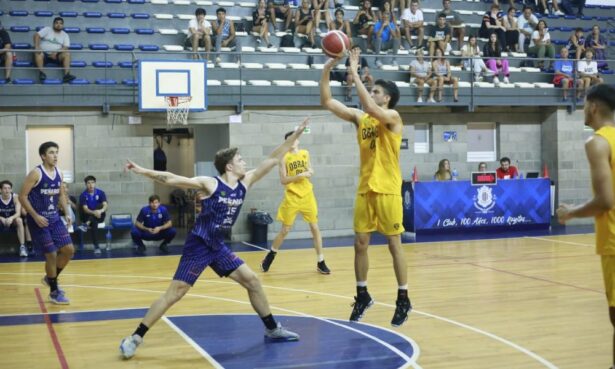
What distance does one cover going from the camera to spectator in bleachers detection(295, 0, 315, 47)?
18.9 metres

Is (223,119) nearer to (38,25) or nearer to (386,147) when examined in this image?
(38,25)

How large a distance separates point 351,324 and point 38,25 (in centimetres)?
1247

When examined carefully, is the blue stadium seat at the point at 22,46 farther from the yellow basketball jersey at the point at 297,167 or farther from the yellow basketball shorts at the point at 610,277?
the yellow basketball shorts at the point at 610,277

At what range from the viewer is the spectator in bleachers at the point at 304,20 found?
1892 centimetres

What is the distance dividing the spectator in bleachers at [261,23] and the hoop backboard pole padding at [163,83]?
129 inches

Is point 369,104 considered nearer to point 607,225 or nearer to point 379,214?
point 379,214

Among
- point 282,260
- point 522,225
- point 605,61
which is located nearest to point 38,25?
Result: point 282,260

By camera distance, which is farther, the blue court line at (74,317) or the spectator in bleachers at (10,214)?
the spectator in bleachers at (10,214)

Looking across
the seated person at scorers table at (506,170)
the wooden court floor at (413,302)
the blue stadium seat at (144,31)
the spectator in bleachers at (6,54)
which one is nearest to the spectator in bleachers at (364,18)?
the seated person at scorers table at (506,170)

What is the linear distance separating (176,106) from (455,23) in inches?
337

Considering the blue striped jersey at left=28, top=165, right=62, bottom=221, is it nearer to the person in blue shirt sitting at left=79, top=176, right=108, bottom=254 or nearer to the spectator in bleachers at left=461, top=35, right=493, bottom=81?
the person in blue shirt sitting at left=79, top=176, right=108, bottom=254

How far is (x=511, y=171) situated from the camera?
1820cm

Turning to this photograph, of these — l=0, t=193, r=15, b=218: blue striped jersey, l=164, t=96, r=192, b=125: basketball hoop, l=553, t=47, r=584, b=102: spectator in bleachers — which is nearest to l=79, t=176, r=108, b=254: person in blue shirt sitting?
l=0, t=193, r=15, b=218: blue striped jersey

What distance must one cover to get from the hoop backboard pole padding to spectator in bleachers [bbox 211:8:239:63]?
83.2 inches
